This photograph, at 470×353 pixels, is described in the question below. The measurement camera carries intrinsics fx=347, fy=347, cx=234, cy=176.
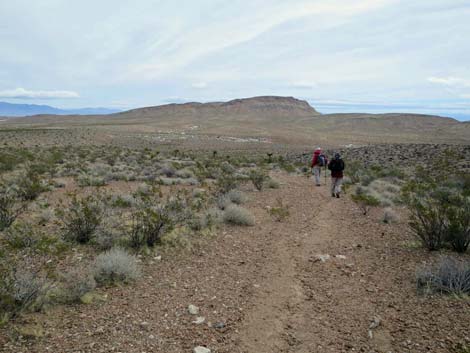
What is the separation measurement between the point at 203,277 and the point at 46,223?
14.5ft

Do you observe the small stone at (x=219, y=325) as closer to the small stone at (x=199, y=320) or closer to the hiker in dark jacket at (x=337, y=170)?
the small stone at (x=199, y=320)

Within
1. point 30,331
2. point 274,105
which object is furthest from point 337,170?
point 274,105

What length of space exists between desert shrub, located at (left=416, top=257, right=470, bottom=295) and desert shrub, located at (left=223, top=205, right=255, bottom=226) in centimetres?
400

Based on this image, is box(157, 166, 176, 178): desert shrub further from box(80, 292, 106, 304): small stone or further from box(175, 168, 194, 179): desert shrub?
box(80, 292, 106, 304): small stone

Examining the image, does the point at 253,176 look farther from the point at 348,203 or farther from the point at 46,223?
the point at 46,223

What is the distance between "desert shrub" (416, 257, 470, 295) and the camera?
4.61 metres

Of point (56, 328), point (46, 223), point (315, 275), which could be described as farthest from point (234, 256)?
point (46, 223)

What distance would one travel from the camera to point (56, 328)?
392 centimetres

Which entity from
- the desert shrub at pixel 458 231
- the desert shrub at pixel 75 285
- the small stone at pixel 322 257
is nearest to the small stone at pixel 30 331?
the desert shrub at pixel 75 285

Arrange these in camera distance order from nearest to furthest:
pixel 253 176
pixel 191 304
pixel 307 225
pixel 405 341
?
pixel 405 341
pixel 191 304
pixel 307 225
pixel 253 176

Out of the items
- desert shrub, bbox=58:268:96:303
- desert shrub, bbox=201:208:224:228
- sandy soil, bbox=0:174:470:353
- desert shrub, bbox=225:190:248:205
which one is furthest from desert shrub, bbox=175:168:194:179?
desert shrub, bbox=58:268:96:303

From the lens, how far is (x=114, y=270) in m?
5.14

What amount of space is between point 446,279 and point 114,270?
4701mm

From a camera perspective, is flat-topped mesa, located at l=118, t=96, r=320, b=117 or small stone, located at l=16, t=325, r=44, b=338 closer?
→ small stone, located at l=16, t=325, r=44, b=338
